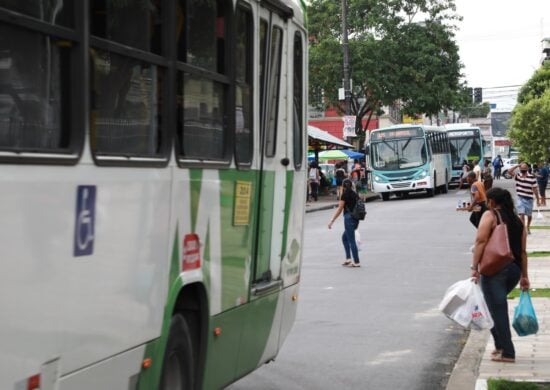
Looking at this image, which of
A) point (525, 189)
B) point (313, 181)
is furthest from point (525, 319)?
point (313, 181)

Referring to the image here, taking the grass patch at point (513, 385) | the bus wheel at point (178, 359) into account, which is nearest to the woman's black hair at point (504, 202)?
the grass patch at point (513, 385)

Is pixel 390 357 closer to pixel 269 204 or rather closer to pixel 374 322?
pixel 374 322

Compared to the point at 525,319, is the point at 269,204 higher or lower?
higher

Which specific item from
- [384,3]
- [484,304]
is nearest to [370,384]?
[484,304]

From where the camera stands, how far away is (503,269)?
9961 millimetres

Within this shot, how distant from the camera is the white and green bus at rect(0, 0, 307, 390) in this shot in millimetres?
4406

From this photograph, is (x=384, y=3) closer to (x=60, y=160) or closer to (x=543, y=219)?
(x=543, y=219)

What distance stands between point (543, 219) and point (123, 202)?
1168 inches

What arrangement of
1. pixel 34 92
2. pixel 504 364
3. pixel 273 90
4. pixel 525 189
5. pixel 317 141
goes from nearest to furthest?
1. pixel 34 92
2. pixel 273 90
3. pixel 504 364
4. pixel 525 189
5. pixel 317 141

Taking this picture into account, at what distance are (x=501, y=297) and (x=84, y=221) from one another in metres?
5.96

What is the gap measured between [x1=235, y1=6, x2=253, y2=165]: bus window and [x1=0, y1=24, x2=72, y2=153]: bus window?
8.48 ft

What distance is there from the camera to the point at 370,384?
9.58 meters

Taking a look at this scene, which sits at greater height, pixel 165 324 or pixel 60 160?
pixel 60 160

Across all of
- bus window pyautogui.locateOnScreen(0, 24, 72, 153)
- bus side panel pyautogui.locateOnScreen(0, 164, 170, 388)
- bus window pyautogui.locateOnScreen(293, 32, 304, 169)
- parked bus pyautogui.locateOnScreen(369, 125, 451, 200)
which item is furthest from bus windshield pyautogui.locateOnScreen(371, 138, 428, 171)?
bus window pyautogui.locateOnScreen(0, 24, 72, 153)
